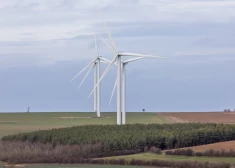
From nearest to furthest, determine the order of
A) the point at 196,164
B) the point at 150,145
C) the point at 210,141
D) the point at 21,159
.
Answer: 1. the point at 196,164
2. the point at 21,159
3. the point at 150,145
4. the point at 210,141

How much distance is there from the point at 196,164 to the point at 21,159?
16.3m

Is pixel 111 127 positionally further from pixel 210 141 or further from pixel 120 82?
pixel 210 141

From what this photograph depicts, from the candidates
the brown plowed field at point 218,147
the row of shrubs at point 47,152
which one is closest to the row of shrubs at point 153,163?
the row of shrubs at point 47,152

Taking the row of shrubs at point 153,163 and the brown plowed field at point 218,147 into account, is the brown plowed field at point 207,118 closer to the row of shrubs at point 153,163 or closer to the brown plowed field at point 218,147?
the brown plowed field at point 218,147

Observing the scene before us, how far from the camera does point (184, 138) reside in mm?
75438

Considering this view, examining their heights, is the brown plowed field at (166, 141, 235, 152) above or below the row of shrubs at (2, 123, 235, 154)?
below

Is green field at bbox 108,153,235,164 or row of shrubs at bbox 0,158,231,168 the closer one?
row of shrubs at bbox 0,158,231,168

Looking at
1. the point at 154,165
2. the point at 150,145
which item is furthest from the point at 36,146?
the point at 154,165

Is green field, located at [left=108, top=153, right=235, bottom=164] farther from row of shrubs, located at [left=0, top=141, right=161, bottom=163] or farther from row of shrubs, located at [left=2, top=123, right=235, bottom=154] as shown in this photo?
row of shrubs, located at [left=2, top=123, right=235, bottom=154]

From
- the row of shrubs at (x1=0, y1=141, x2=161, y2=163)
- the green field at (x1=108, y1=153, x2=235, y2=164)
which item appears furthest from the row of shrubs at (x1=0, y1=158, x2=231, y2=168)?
the green field at (x1=108, y1=153, x2=235, y2=164)

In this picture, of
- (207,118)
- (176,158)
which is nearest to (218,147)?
(176,158)

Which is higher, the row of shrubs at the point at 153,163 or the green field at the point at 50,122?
the green field at the point at 50,122

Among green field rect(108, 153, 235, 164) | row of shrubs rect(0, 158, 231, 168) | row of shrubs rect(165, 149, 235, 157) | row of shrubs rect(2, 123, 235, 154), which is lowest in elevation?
row of shrubs rect(0, 158, 231, 168)

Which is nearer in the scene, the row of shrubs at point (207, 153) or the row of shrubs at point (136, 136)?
the row of shrubs at point (207, 153)
